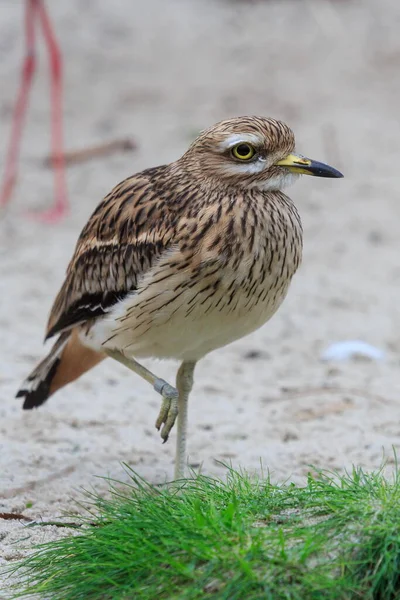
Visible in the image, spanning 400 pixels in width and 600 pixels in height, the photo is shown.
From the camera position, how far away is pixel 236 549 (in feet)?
9.77

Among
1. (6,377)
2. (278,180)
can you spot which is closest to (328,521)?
(278,180)

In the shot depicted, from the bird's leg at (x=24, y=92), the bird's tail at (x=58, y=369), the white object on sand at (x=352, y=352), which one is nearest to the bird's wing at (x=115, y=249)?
the bird's tail at (x=58, y=369)

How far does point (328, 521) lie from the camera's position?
10.3 ft

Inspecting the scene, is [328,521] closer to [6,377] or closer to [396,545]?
[396,545]

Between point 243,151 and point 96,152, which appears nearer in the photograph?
point 243,151

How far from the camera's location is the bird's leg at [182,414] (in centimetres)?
429

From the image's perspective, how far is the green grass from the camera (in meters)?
2.91

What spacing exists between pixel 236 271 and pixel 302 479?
3.39ft

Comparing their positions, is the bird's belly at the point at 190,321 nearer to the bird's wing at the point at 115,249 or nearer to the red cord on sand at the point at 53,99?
the bird's wing at the point at 115,249

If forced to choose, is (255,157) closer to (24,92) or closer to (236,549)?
(236,549)

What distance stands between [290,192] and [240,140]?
4482mm

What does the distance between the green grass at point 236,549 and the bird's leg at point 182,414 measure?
79 centimetres

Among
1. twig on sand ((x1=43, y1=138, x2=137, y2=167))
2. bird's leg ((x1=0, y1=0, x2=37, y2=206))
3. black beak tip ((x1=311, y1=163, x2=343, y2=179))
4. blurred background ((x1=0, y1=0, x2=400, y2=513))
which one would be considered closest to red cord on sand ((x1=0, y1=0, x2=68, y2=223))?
bird's leg ((x1=0, y1=0, x2=37, y2=206))

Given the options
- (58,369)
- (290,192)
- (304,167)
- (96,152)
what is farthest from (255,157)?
(96,152)
